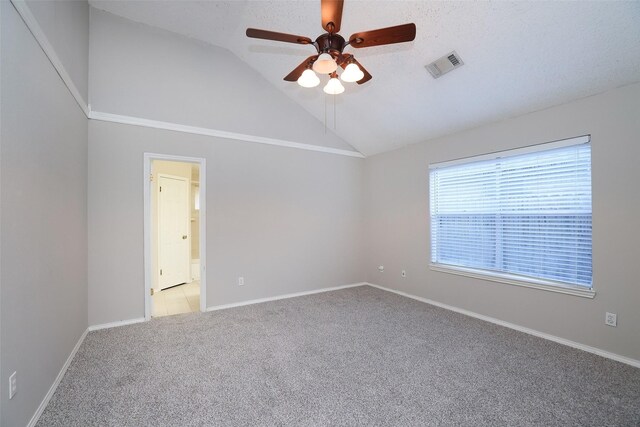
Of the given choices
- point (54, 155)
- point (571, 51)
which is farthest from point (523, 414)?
point (54, 155)

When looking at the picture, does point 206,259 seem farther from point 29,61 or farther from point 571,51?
point 571,51

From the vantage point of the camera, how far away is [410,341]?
2848mm

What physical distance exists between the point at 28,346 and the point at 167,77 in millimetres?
3208

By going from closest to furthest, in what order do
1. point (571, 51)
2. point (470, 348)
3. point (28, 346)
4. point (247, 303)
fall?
point (28, 346)
point (571, 51)
point (470, 348)
point (247, 303)

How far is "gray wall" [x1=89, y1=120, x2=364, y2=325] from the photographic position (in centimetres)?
322

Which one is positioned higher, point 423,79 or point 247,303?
point 423,79

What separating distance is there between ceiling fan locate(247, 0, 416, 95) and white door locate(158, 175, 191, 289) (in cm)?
A: 372

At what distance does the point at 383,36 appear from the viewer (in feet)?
6.15

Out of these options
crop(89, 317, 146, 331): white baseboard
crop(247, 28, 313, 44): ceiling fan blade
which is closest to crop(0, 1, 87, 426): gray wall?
crop(89, 317, 146, 331): white baseboard

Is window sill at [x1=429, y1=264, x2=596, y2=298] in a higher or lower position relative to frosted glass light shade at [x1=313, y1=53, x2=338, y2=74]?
lower

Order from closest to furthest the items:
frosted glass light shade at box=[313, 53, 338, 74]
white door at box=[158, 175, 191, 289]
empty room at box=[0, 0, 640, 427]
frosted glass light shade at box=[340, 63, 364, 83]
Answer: empty room at box=[0, 0, 640, 427]
frosted glass light shade at box=[313, 53, 338, 74]
frosted glass light shade at box=[340, 63, 364, 83]
white door at box=[158, 175, 191, 289]

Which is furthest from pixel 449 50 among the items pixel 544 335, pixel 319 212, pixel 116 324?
pixel 116 324

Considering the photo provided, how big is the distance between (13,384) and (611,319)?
4427mm

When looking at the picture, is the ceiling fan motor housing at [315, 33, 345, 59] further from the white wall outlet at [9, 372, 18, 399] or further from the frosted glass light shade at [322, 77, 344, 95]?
the white wall outlet at [9, 372, 18, 399]
